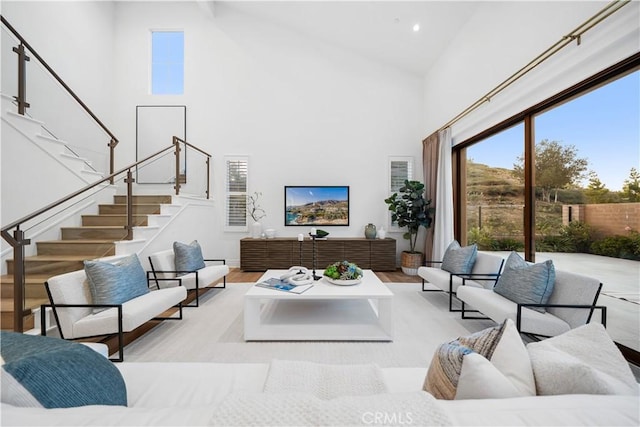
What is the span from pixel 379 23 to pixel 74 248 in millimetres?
5585

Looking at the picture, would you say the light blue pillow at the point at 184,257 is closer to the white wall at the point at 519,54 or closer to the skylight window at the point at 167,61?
the skylight window at the point at 167,61

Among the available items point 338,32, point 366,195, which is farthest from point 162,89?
point 366,195

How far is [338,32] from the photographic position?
17.7 feet

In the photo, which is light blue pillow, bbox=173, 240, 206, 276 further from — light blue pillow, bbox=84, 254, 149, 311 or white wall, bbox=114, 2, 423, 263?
Result: white wall, bbox=114, 2, 423, 263

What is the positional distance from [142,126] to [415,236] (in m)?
6.25

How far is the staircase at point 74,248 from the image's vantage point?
227 cm

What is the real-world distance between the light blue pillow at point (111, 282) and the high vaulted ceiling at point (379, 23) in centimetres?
515

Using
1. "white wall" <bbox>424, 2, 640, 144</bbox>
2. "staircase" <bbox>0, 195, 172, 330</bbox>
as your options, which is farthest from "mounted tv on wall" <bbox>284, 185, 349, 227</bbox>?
"white wall" <bbox>424, 2, 640, 144</bbox>

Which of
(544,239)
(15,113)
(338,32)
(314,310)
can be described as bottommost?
(314,310)

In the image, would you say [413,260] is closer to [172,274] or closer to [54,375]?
[172,274]

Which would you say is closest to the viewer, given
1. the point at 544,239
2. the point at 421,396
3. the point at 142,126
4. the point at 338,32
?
the point at 421,396

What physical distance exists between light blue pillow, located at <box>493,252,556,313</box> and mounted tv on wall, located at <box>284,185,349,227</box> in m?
3.55

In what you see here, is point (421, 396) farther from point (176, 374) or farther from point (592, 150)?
point (592, 150)

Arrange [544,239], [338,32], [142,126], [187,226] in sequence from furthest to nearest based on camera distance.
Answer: [142,126]
[338,32]
[187,226]
[544,239]
